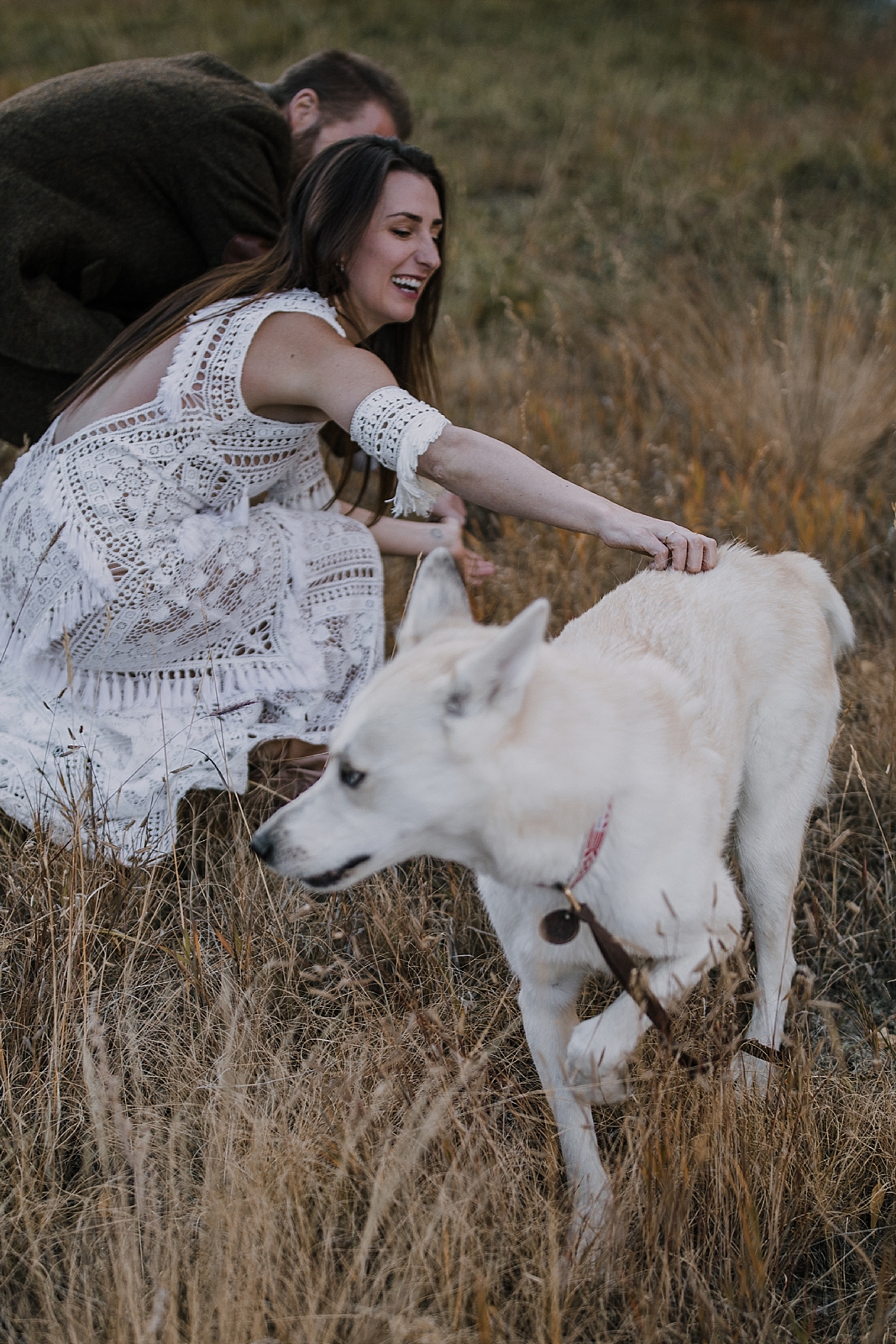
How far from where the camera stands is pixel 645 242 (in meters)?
7.01

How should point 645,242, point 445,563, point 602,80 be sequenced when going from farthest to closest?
1. point 602,80
2. point 645,242
3. point 445,563

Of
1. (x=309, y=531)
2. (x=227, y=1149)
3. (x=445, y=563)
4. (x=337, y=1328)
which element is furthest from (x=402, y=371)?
(x=337, y=1328)

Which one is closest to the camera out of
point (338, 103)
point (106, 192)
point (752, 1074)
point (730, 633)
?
point (752, 1074)

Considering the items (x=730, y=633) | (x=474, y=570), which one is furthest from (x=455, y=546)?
(x=730, y=633)

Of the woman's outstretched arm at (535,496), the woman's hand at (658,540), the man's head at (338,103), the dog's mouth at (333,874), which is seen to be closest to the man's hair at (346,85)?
the man's head at (338,103)

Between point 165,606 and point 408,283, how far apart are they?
1143 mm

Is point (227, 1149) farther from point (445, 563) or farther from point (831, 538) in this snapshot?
point (831, 538)

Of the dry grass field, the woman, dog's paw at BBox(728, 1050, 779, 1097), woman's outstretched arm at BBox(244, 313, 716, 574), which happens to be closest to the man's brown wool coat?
the woman

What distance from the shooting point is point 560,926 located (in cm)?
181

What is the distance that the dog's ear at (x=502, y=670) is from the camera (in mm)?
1500

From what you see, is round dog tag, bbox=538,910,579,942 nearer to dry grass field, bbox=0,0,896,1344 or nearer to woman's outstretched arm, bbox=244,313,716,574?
dry grass field, bbox=0,0,896,1344

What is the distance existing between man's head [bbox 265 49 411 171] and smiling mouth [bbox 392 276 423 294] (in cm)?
126

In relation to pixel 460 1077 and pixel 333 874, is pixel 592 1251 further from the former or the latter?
pixel 333 874

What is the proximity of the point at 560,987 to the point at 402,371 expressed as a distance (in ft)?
7.00
